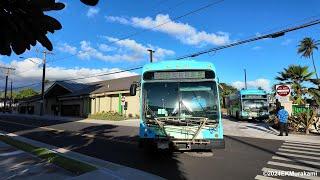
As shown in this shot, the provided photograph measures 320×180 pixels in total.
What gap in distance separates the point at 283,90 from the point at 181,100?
1303 cm

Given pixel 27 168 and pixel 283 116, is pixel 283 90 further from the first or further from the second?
pixel 27 168

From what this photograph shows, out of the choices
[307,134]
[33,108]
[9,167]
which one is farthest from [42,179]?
[33,108]

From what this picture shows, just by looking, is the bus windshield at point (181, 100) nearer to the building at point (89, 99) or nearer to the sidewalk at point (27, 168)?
the sidewalk at point (27, 168)

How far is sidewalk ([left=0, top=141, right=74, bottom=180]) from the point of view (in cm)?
934

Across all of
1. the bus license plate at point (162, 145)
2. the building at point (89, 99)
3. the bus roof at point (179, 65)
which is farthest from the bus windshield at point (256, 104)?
the bus license plate at point (162, 145)

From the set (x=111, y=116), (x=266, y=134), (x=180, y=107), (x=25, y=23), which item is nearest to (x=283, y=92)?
(x=266, y=134)

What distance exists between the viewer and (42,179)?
8984 millimetres

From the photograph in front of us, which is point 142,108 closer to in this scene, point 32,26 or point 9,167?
point 9,167

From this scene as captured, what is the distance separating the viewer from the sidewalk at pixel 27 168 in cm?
934

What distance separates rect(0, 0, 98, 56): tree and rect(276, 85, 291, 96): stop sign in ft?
69.9

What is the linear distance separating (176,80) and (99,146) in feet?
19.7

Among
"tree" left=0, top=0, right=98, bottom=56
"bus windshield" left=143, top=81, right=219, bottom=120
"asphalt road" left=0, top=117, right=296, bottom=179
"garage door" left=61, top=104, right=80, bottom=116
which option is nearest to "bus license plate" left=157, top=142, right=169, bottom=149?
"asphalt road" left=0, top=117, right=296, bottom=179

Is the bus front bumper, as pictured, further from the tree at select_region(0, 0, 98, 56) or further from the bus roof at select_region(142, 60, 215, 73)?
the tree at select_region(0, 0, 98, 56)

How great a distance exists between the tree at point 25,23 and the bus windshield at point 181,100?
8.58 metres
